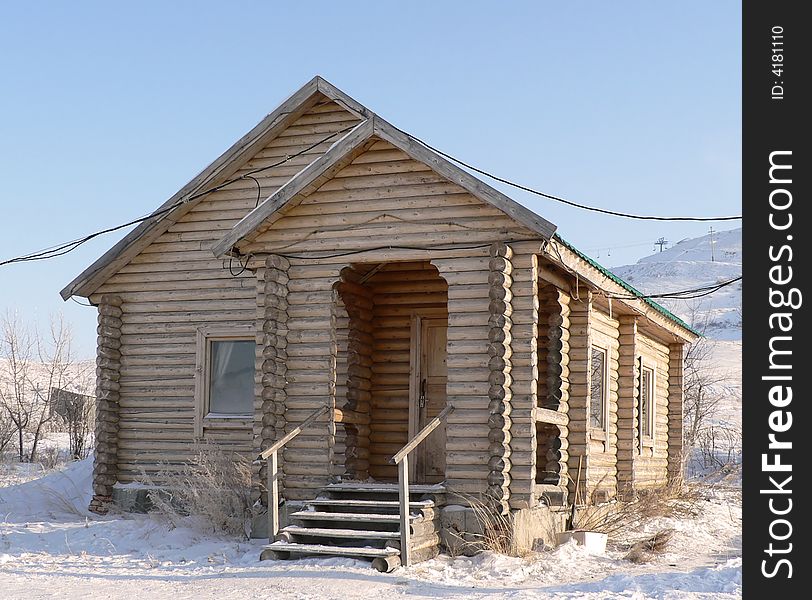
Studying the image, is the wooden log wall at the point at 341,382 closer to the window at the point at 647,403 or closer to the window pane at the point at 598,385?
the window pane at the point at 598,385

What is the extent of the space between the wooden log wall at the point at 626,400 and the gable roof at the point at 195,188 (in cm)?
682

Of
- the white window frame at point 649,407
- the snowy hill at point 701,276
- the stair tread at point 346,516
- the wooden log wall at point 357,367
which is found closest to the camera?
the stair tread at point 346,516

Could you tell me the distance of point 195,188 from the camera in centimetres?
1805

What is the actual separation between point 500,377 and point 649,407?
9264 millimetres

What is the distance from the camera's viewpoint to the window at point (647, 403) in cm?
2084

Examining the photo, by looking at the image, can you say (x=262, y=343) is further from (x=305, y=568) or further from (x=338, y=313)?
(x=305, y=568)

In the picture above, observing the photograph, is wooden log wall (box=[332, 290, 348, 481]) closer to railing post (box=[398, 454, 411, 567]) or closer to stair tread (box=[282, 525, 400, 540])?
stair tread (box=[282, 525, 400, 540])

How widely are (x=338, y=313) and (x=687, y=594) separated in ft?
22.7

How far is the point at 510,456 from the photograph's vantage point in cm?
1303

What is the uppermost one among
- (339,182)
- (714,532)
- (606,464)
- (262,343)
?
(339,182)

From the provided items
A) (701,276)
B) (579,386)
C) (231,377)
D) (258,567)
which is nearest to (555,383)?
(579,386)

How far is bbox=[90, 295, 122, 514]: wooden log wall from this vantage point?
1780cm

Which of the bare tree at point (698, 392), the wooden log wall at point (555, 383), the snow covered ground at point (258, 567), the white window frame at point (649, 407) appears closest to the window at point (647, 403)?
the white window frame at point (649, 407)
